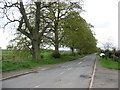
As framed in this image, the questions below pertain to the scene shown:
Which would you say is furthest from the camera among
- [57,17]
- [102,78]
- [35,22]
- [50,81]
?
[57,17]

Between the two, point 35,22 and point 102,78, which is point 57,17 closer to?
point 35,22

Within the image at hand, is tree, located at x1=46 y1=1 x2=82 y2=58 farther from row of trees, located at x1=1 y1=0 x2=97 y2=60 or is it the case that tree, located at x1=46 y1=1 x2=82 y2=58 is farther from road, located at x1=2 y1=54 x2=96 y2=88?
road, located at x1=2 y1=54 x2=96 y2=88

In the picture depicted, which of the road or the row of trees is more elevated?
the row of trees

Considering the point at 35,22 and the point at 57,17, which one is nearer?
the point at 35,22

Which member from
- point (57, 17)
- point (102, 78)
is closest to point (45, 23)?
point (57, 17)

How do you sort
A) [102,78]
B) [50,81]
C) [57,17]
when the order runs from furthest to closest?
[57,17] < [102,78] < [50,81]

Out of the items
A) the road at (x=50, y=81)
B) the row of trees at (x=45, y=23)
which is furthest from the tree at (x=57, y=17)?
the road at (x=50, y=81)

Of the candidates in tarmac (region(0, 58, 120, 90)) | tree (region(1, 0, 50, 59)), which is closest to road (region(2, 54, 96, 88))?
tarmac (region(0, 58, 120, 90))

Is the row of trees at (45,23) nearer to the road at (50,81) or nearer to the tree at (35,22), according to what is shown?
the tree at (35,22)

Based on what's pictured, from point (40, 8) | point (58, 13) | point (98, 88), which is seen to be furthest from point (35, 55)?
point (98, 88)

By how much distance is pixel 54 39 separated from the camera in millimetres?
38531

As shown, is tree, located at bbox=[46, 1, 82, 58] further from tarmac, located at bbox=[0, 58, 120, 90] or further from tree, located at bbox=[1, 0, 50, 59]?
tarmac, located at bbox=[0, 58, 120, 90]

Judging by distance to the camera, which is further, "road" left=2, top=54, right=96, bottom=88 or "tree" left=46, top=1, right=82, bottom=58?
"tree" left=46, top=1, right=82, bottom=58

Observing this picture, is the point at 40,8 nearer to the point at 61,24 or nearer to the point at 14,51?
the point at 61,24
